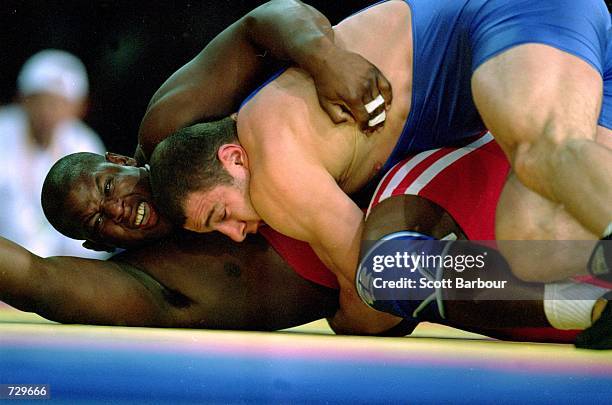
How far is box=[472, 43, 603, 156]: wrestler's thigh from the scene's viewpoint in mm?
1207

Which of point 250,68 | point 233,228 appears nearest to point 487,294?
point 233,228

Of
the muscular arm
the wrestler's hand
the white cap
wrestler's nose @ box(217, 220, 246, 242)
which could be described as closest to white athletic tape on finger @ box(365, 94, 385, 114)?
the wrestler's hand

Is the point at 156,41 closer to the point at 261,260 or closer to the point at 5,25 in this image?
the point at 5,25

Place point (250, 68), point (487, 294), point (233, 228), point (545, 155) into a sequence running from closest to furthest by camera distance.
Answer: point (545, 155)
point (487, 294)
point (233, 228)
point (250, 68)

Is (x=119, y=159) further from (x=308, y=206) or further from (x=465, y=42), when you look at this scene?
(x=465, y=42)

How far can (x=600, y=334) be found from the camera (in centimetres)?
133

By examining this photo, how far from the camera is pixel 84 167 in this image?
1894 mm

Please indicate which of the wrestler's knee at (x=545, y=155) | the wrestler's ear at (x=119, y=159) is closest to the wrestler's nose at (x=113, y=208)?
the wrestler's ear at (x=119, y=159)

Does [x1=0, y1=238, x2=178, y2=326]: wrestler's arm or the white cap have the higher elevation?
the white cap

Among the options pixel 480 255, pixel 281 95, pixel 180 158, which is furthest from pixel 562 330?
pixel 180 158

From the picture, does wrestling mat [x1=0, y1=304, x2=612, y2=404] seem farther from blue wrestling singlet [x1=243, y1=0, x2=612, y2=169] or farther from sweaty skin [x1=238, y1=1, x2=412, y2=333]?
blue wrestling singlet [x1=243, y1=0, x2=612, y2=169]

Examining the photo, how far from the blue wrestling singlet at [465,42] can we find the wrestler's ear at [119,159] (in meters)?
0.60

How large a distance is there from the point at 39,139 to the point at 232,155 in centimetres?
54

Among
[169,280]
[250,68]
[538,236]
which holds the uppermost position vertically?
[250,68]
